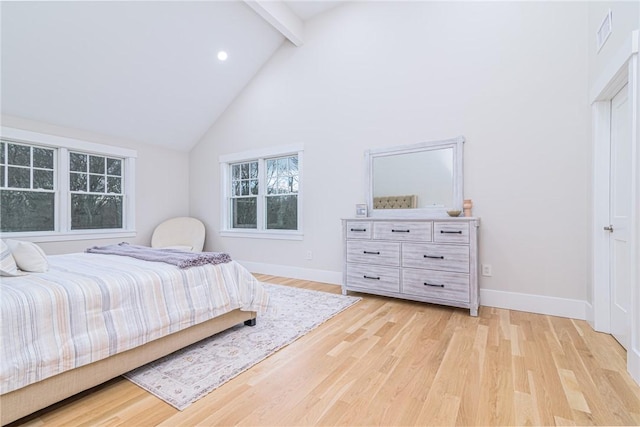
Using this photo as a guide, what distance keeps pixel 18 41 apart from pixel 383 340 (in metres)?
4.68

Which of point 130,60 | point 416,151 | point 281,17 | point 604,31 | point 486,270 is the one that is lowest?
point 486,270

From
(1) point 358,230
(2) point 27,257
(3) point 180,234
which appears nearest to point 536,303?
(1) point 358,230

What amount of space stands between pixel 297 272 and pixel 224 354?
2387mm

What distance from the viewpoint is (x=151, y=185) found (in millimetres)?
5148

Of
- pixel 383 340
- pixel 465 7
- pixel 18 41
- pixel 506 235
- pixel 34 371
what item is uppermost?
pixel 465 7

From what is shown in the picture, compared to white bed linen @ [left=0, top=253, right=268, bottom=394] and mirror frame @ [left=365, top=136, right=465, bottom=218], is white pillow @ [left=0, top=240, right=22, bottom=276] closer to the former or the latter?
white bed linen @ [left=0, top=253, right=268, bottom=394]

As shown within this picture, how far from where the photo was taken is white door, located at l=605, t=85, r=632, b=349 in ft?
6.93

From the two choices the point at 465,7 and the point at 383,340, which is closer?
the point at 383,340

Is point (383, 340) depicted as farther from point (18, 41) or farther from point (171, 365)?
point (18, 41)

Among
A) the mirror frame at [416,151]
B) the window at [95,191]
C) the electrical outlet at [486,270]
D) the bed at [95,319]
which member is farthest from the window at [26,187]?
the electrical outlet at [486,270]

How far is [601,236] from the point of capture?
2410 millimetres

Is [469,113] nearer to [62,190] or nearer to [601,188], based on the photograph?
[601,188]

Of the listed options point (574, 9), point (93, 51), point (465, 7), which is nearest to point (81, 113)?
point (93, 51)

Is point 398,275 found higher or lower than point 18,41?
lower
